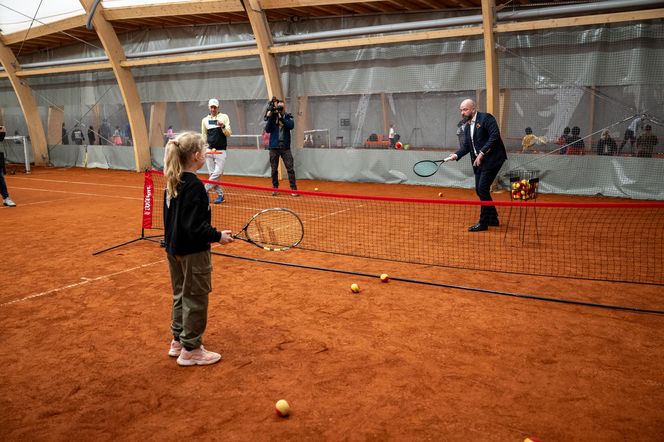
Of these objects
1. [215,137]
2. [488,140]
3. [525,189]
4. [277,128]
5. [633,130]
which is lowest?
[525,189]

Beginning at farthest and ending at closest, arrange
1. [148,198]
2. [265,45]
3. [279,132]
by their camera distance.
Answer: [265,45], [279,132], [148,198]

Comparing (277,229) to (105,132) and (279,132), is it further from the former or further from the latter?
(105,132)

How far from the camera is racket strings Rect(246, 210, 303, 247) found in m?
5.83

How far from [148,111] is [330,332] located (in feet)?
57.9

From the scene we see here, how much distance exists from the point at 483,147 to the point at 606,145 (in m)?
5.10

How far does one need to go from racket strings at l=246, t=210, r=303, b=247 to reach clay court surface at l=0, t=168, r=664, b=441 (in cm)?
40

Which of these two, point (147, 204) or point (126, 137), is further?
point (126, 137)

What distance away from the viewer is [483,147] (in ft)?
25.8

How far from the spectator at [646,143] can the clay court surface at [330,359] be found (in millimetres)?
6658

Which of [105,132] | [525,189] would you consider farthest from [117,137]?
[525,189]

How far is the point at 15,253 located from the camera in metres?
7.21

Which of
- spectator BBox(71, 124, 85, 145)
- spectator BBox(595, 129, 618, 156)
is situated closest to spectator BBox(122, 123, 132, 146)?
spectator BBox(71, 124, 85, 145)

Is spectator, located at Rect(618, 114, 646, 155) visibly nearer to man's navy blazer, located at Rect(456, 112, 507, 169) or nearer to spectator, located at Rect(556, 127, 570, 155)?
spectator, located at Rect(556, 127, 570, 155)

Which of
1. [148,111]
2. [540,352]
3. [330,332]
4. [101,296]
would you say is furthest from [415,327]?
[148,111]
